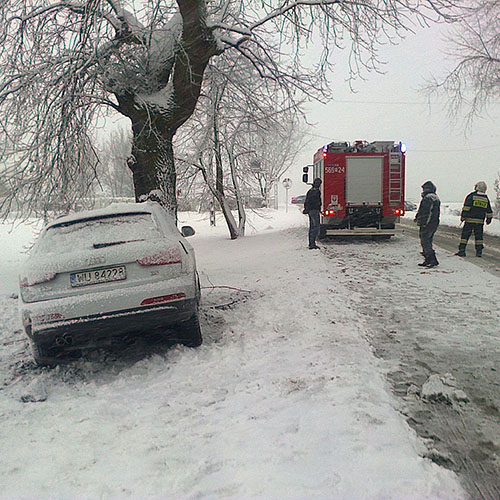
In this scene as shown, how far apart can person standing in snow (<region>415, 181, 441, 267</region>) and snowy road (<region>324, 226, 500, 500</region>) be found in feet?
1.03

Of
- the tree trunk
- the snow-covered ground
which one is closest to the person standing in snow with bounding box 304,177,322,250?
the tree trunk

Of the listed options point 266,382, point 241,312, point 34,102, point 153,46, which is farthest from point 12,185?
point 266,382

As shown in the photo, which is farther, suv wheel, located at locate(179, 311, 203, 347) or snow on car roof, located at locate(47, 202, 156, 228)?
snow on car roof, located at locate(47, 202, 156, 228)

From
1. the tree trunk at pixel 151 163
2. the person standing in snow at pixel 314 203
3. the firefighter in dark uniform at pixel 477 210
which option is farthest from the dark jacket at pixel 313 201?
the tree trunk at pixel 151 163

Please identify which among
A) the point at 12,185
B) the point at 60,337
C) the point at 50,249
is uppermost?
the point at 12,185

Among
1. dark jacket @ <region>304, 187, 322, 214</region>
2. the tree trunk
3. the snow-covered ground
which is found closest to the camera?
the snow-covered ground

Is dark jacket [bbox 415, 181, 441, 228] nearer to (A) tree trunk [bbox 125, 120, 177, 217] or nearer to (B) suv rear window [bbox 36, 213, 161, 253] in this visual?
(A) tree trunk [bbox 125, 120, 177, 217]

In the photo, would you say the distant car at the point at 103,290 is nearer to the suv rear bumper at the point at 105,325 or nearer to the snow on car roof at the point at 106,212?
the suv rear bumper at the point at 105,325

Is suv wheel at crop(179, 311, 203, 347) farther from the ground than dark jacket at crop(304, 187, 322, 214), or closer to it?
closer to it

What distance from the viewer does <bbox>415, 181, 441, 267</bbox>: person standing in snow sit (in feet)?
30.7

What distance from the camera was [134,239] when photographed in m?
4.77

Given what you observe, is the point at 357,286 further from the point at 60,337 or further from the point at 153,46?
the point at 153,46

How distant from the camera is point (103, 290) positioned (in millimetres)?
4438

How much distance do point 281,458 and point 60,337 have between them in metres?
2.69
